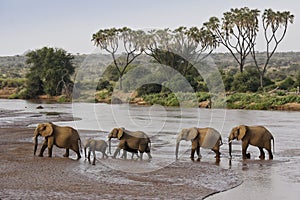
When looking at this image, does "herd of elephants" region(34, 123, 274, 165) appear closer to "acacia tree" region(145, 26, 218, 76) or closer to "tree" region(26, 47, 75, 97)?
"acacia tree" region(145, 26, 218, 76)

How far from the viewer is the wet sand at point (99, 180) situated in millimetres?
8820

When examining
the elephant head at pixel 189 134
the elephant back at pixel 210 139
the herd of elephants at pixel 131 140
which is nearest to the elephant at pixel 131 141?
the herd of elephants at pixel 131 140

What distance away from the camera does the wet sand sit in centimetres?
882

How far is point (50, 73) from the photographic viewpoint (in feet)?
235

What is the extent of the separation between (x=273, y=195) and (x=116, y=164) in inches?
168

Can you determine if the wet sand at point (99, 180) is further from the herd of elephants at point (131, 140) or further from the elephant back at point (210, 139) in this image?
the elephant back at point (210, 139)

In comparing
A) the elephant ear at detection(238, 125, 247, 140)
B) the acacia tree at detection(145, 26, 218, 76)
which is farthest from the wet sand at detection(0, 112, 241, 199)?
the acacia tree at detection(145, 26, 218, 76)

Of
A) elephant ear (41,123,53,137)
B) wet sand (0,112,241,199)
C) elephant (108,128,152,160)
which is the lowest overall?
wet sand (0,112,241,199)

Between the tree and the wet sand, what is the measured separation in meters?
55.4

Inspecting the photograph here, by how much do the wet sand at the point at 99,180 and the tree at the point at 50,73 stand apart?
55377mm

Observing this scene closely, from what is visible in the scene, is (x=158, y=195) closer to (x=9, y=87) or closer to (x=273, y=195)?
(x=273, y=195)

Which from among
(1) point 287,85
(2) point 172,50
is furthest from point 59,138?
(1) point 287,85

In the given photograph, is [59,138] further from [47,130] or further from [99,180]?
[99,180]

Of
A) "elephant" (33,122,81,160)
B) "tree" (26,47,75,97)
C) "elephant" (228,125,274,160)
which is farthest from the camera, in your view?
"tree" (26,47,75,97)
